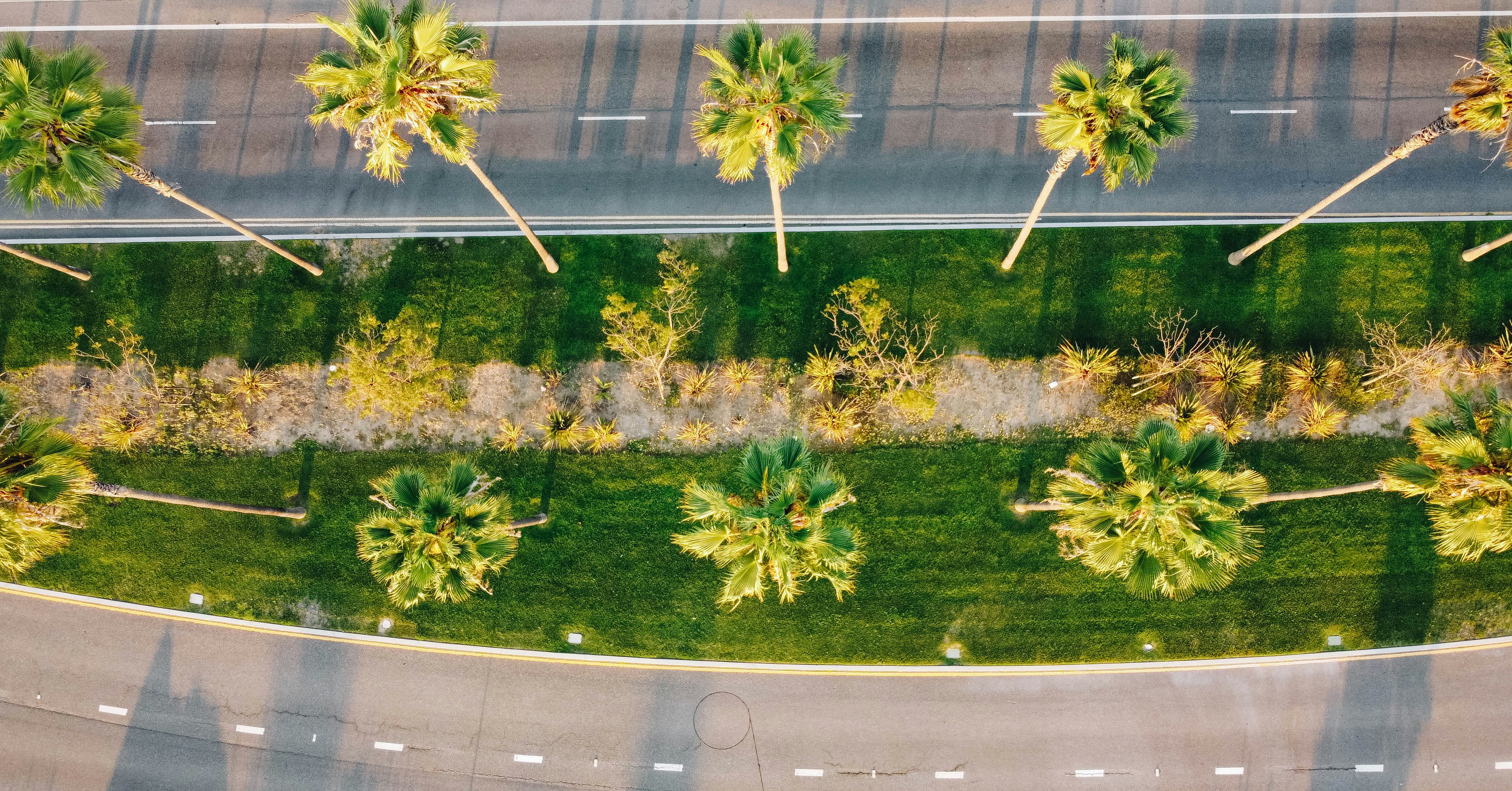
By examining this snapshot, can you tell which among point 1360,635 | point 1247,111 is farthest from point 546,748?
point 1247,111

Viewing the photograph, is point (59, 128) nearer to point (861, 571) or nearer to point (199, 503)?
point (199, 503)

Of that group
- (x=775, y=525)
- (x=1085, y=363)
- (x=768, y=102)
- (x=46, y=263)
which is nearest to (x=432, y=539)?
(x=775, y=525)

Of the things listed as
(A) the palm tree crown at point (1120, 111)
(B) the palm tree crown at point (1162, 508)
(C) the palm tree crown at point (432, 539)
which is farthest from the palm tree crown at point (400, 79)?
(B) the palm tree crown at point (1162, 508)

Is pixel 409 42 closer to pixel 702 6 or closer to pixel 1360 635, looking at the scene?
pixel 702 6

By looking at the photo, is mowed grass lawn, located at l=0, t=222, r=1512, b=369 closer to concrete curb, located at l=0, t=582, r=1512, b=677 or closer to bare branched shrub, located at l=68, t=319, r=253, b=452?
bare branched shrub, located at l=68, t=319, r=253, b=452

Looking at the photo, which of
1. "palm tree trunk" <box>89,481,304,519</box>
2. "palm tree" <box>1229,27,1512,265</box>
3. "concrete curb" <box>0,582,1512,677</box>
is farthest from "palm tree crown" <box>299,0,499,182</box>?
"palm tree" <box>1229,27,1512,265</box>

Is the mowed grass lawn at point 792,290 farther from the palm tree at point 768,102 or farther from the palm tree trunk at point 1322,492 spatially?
the palm tree at point 768,102
